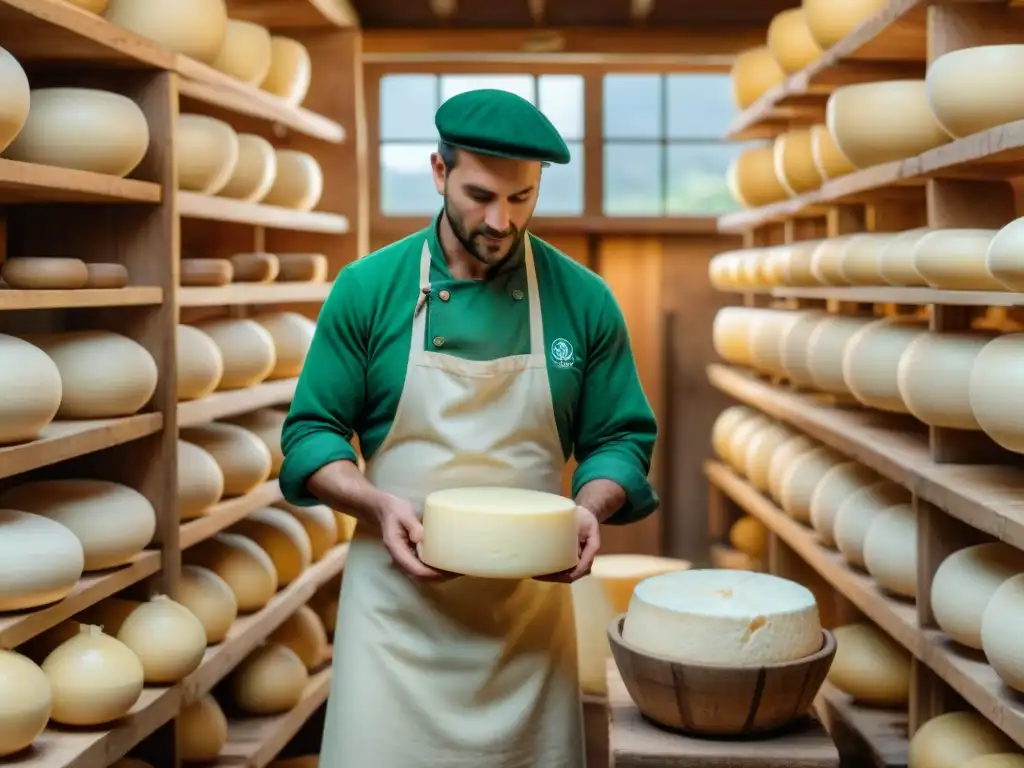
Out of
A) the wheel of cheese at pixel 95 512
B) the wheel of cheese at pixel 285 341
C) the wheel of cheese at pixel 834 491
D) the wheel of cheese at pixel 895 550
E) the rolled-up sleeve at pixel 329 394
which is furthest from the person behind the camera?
the wheel of cheese at pixel 285 341

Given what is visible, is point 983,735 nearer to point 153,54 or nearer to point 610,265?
point 153,54

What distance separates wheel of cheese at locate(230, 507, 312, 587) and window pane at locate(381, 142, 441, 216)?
214 cm

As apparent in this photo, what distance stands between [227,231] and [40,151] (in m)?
1.69

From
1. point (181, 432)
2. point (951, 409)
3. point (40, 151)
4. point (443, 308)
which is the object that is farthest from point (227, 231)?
point (951, 409)

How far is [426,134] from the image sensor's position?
227 inches

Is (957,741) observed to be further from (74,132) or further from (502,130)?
(74,132)

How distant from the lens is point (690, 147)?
5.86 meters

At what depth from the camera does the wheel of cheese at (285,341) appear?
13.1 ft

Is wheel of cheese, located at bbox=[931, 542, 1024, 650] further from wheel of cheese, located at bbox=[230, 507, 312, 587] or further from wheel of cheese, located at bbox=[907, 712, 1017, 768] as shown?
wheel of cheese, located at bbox=[230, 507, 312, 587]

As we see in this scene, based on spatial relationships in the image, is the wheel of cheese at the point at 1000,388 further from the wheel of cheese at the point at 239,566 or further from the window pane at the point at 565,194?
the window pane at the point at 565,194

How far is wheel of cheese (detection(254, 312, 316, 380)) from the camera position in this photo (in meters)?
3.99

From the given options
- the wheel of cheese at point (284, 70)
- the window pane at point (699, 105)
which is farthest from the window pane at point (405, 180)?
the wheel of cheese at point (284, 70)

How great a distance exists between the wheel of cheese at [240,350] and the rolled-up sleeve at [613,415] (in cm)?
126

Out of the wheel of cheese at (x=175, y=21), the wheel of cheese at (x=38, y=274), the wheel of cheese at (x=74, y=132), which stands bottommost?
the wheel of cheese at (x=38, y=274)
